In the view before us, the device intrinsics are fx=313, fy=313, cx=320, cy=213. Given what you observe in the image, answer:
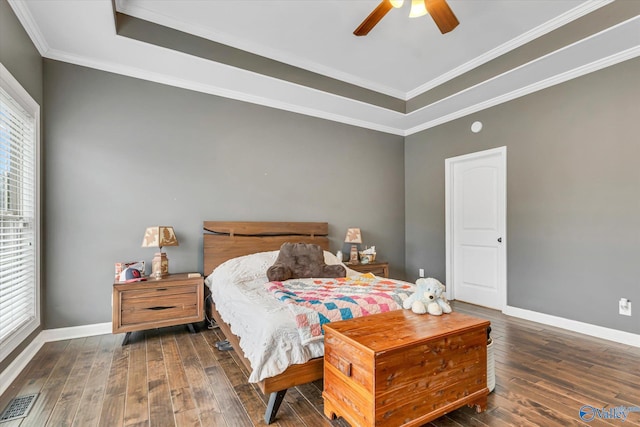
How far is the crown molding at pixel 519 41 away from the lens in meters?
2.56

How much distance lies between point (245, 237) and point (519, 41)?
137 inches

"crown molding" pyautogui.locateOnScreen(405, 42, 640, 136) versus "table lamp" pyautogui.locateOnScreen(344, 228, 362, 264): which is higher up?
"crown molding" pyautogui.locateOnScreen(405, 42, 640, 136)

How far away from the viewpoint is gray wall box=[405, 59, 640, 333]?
114 inches

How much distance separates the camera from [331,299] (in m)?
2.19

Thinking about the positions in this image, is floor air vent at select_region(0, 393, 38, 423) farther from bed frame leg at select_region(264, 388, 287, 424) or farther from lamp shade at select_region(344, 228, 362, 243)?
lamp shade at select_region(344, 228, 362, 243)

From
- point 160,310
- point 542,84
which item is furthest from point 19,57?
point 542,84

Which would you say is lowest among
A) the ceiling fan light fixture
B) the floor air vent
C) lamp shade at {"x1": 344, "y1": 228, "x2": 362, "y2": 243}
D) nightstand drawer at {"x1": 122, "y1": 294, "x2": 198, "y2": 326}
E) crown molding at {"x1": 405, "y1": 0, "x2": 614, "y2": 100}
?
the floor air vent

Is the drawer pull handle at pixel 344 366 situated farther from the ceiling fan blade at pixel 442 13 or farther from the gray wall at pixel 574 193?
the gray wall at pixel 574 193

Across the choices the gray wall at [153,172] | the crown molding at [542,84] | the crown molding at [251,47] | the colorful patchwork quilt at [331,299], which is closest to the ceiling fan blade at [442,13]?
the crown molding at [251,47]

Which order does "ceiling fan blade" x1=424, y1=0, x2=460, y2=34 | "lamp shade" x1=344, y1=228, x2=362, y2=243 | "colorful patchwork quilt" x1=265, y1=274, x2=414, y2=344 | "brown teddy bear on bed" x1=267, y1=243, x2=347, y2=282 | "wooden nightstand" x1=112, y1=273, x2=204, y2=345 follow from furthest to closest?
1. "lamp shade" x1=344, y1=228, x2=362, y2=243
2. "brown teddy bear on bed" x1=267, y1=243, x2=347, y2=282
3. "wooden nightstand" x1=112, y1=273, x2=204, y2=345
4. "ceiling fan blade" x1=424, y1=0, x2=460, y2=34
5. "colorful patchwork quilt" x1=265, y1=274, x2=414, y2=344

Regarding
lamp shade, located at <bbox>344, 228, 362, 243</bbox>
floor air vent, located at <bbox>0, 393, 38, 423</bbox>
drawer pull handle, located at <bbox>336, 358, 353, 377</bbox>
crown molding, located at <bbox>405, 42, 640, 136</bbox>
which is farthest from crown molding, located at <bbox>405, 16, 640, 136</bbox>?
floor air vent, located at <bbox>0, 393, 38, 423</bbox>

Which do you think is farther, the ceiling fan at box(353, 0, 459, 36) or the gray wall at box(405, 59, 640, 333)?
the gray wall at box(405, 59, 640, 333)

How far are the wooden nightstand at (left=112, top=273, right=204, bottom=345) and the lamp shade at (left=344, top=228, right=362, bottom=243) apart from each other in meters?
2.02

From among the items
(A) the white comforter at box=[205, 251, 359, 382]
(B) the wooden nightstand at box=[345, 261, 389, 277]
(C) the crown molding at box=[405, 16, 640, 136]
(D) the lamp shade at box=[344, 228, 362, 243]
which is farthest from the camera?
(D) the lamp shade at box=[344, 228, 362, 243]
